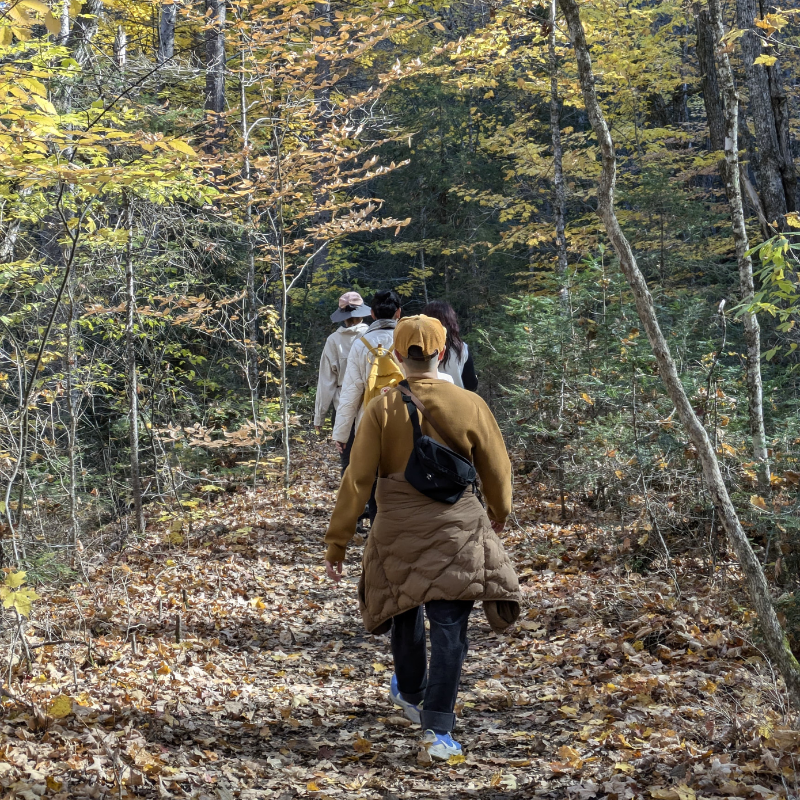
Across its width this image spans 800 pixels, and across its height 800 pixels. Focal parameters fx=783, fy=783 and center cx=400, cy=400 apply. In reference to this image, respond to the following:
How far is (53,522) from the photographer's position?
906 centimetres

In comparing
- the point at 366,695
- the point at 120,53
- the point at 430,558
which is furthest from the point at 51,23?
the point at 120,53

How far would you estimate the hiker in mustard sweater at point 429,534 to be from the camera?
3887 millimetres

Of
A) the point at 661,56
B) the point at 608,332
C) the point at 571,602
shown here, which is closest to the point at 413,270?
the point at 661,56

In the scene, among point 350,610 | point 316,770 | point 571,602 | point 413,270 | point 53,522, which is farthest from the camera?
point 413,270

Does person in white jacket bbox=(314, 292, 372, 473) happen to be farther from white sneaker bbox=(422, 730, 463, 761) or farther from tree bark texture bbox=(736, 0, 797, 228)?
tree bark texture bbox=(736, 0, 797, 228)

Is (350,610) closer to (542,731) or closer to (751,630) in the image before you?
(542,731)

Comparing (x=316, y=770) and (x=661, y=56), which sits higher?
(x=661, y=56)

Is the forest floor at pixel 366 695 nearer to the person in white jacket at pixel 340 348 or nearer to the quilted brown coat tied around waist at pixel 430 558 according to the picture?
the quilted brown coat tied around waist at pixel 430 558

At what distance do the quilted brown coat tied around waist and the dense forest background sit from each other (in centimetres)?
177

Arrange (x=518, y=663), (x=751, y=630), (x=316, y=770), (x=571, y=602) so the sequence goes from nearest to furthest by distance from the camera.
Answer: (x=316, y=770) < (x=751, y=630) < (x=518, y=663) < (x=571, y=602)

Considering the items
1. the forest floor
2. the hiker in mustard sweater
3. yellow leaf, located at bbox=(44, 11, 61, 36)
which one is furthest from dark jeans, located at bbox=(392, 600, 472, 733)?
yellow leaf, located at bbox=(44, 11, 61, 36)

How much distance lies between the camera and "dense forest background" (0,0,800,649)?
595 centimetres

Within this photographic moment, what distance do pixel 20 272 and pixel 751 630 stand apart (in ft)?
22.9

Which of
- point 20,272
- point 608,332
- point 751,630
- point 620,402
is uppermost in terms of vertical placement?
point 20,272
